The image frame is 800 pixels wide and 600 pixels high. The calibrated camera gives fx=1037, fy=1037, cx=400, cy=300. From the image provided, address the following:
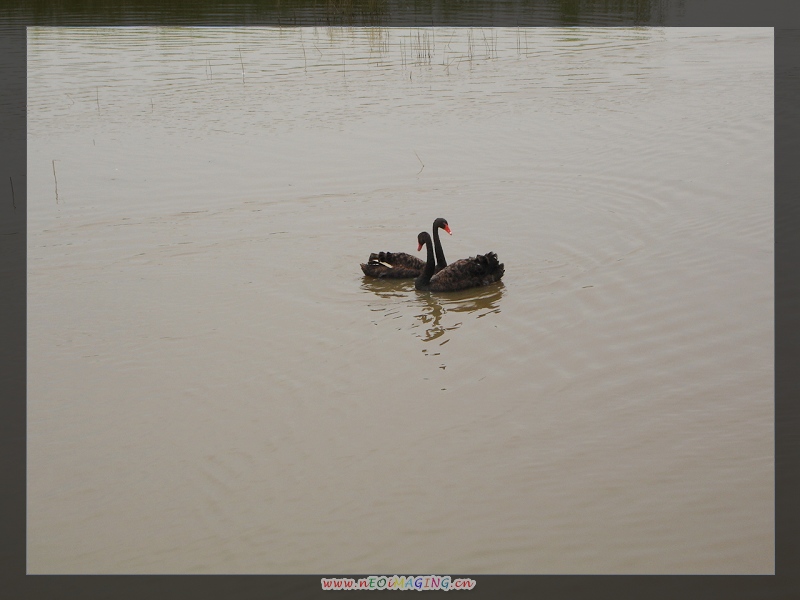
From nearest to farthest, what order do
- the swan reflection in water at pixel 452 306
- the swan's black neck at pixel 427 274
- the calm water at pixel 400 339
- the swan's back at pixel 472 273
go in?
the calm water at pixel 400 339 → the swan reflection in water at pixel 452 306 → the swan's back at pixel 472 273 → the swan's black neck at pixel 427 274

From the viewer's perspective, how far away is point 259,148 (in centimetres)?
1195

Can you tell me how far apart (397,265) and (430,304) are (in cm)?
52

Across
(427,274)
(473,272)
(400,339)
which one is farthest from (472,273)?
(400,339)

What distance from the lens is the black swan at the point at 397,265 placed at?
305 inches

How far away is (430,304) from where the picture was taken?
745 centimetres

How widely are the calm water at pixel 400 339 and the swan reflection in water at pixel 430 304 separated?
27 mm

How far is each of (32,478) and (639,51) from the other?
15389 millimetres

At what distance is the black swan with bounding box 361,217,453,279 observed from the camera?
774cm

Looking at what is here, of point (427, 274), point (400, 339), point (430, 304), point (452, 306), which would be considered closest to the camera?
point (400, 339)

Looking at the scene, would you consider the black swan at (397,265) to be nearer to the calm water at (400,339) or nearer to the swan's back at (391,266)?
the swan's back at (391,266)

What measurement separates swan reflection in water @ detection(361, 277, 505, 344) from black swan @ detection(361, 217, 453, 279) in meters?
0.07

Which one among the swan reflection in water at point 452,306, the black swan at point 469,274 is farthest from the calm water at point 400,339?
the black swan at point 469,274

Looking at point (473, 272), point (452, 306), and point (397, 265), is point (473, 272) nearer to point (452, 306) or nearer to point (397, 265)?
point (452, 306)

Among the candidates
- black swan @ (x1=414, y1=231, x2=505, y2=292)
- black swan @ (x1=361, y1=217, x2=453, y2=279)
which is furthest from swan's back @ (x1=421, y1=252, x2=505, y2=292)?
black swan @ (x1=361, y1=217, x2=453, y2=279)
